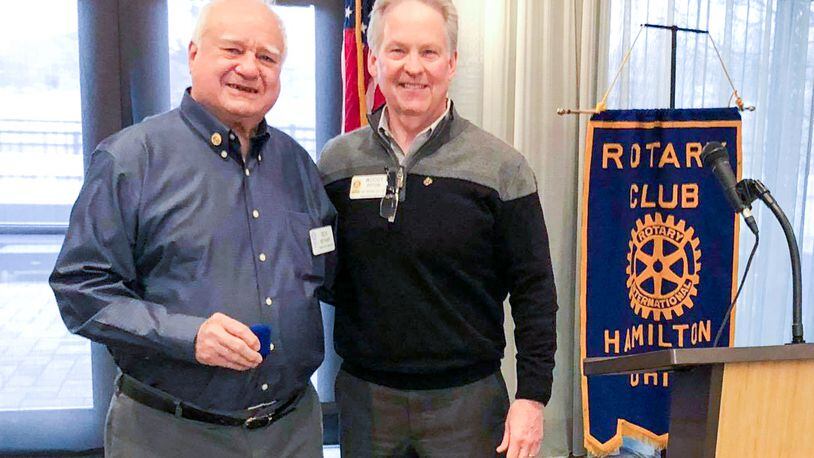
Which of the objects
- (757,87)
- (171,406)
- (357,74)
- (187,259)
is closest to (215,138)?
(187,259)

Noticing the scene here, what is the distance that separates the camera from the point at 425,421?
142 centimetres

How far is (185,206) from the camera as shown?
1.19 metres

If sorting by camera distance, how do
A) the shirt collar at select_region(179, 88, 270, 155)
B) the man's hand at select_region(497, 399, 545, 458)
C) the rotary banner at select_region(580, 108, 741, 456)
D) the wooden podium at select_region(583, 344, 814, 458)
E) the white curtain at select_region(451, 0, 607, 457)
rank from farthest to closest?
the white curtain at select_region(451, 0, 607, 457), the rotary banner at select_region(580, 108, 741, 456), the man's hand at select_region(497, 399, 545, 458), the shirt collar at select_region(179, 88, 270, 155), the wooden podium at select_region(583, 344, 814, 458)

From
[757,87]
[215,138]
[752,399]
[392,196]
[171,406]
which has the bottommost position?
[171,406]

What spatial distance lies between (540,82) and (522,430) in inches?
64.5

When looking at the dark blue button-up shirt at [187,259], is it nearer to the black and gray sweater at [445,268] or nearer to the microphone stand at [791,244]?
the black and gray sweater at [445,268]

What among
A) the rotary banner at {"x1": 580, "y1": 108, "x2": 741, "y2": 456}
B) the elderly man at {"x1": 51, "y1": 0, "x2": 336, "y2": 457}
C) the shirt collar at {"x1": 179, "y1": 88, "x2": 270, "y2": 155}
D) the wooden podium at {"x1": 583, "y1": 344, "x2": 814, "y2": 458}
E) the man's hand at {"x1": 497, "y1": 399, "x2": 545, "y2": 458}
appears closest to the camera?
the wooden podium at {"x1": 583, "y1": 344, "x2": 814, "y2": 458}

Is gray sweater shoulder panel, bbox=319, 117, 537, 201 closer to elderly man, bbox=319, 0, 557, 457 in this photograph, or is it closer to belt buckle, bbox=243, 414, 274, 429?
elderly man, bbox=319, 0, 557, 457

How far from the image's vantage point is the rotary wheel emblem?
244 cm

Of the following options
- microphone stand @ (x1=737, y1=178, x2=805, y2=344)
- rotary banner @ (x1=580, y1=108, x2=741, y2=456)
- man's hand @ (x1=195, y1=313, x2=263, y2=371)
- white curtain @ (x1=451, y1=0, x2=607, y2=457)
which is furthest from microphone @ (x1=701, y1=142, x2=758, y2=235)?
white curtain @ (x1=451, y1=0, x2=607, y2=457)

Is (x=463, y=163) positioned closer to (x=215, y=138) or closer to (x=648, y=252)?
(x=215, y=138)

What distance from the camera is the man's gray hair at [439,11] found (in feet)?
4.71

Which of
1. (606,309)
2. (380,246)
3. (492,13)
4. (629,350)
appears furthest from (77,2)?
(629,350)

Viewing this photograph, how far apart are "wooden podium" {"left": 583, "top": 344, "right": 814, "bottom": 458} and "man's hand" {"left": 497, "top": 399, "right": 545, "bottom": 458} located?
0.44m
